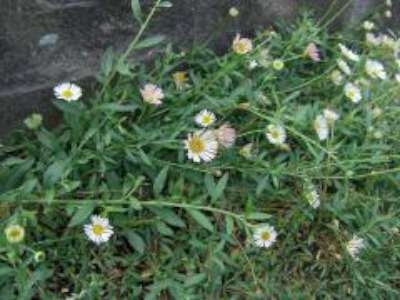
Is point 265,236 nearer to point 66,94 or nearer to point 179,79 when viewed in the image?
point 179,79

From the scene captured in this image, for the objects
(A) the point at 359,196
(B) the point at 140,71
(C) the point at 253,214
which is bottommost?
→ (A) the point at 359,196

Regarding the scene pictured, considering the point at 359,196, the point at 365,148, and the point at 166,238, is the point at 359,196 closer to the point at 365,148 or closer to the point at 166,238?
the point at 365,148

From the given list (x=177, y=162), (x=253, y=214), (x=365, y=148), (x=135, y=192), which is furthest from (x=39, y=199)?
(x=365, y=148)

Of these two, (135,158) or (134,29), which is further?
(134,29)

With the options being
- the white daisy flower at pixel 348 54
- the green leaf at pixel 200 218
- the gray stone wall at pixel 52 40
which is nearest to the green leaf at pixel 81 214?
the green leaf at pixel 200 218

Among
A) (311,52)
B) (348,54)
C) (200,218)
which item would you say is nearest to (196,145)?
(200,218)

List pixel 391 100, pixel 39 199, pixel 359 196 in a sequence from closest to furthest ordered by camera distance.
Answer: pixel 39 199, pixel 359 196, pixel 391 100
